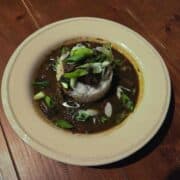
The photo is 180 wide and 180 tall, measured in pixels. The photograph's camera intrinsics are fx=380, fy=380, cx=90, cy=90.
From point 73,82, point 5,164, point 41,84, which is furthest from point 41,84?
point 5,164

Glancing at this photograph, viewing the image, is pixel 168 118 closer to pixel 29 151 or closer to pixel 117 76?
pixel 117 76

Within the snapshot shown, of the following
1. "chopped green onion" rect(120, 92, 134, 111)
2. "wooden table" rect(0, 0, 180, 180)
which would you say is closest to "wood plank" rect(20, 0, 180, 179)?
"wooden table" rect(0, 0, 180, 180)

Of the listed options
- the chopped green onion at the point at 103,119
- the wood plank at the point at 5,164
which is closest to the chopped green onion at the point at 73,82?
the chopped green onion at the point at 103,119

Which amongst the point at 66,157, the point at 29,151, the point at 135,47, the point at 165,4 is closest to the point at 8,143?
the point at 29,151

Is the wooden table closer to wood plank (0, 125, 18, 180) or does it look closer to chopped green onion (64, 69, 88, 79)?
wood plank (0, 125, 18, 180)

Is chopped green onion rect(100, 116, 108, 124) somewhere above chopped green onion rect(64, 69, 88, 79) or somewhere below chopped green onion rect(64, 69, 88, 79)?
below

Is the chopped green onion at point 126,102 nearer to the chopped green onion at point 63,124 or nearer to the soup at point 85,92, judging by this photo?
the soup at point 85,92

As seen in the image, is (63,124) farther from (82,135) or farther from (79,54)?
(79,54)
